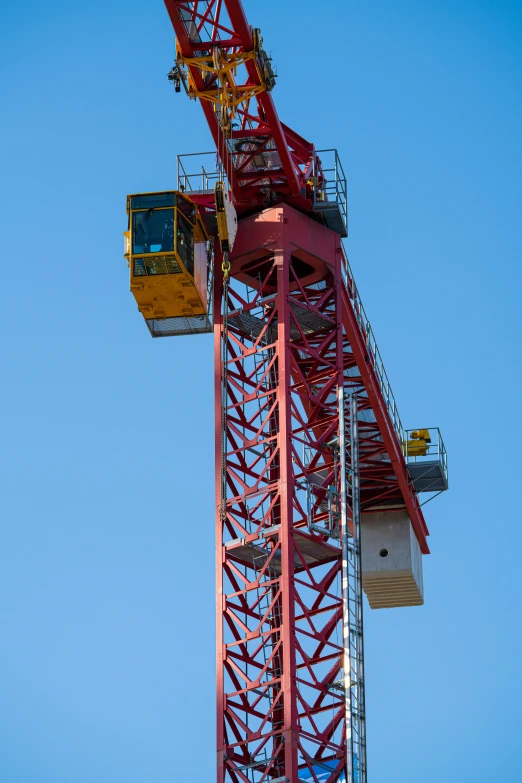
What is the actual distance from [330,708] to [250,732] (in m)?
2.17

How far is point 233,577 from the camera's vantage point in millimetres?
44844

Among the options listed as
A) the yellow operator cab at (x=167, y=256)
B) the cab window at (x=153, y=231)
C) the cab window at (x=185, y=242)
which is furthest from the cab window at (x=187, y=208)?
the cab window at (x=153, y=231)

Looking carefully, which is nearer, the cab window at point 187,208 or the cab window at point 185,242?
the cab window at point 185,242

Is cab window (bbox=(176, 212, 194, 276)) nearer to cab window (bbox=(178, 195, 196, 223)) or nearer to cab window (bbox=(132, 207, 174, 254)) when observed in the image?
cab window (bbox=(132, 207, 174, 254))

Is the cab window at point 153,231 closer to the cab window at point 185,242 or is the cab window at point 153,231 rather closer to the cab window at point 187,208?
the cab window at point 185,242

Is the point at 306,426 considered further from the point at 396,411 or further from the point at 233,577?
the point at 396,411

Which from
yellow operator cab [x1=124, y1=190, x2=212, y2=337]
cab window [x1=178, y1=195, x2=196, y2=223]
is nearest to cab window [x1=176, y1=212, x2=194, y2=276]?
yellow operator cab [x1=124, y1=190, x2=212, y2=337]

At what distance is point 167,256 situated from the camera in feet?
145

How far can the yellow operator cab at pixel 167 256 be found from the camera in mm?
44469

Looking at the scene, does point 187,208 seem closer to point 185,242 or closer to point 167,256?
point 185,242

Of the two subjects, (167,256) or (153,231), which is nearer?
(167,256)

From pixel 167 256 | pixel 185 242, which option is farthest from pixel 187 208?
pixel 167 256

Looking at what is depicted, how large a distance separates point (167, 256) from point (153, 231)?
79 centimetres

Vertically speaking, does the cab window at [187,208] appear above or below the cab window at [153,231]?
above
